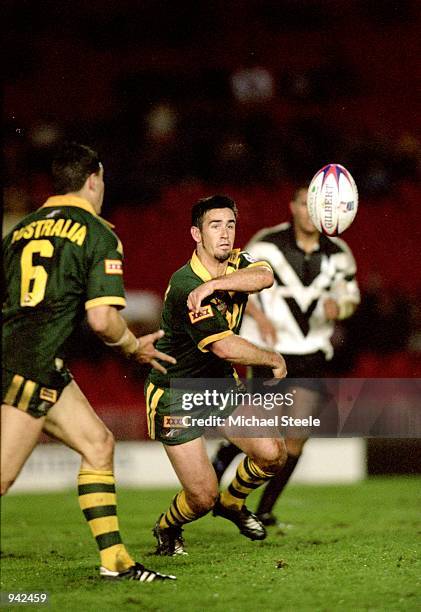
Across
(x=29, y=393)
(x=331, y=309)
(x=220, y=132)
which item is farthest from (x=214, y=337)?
(x=220, y=132)

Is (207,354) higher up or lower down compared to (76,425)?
higher up

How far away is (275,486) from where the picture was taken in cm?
614

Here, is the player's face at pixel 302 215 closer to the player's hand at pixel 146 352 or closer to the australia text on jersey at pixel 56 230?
the player's hand at pixel 146 352

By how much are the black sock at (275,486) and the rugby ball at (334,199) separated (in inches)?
54.8

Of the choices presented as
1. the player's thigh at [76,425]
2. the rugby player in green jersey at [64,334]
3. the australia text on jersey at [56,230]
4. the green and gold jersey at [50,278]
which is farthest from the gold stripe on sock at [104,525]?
the australia text on jersey at [56,230]

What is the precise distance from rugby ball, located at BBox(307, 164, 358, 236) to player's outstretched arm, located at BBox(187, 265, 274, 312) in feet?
2.56

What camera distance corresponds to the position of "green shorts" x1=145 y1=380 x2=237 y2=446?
5.07m

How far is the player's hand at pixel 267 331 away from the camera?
249 inches

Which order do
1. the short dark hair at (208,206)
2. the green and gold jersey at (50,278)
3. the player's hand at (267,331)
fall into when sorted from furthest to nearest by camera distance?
1. the player's hand at (267,331)
2. the short dark hair at (208,206)
3. the green and gold jersey at (50,278)

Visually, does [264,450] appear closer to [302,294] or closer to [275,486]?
[275,486]

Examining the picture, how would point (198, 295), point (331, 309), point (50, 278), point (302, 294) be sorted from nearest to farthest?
point (50, 278) < point (198, 295) < point (331, 309) < point (302, 294)

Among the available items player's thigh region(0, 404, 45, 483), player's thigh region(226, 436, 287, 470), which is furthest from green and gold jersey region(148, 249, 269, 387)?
player's thigh region(0, 404, 45, 483)

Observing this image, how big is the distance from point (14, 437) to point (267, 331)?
7.91 ft

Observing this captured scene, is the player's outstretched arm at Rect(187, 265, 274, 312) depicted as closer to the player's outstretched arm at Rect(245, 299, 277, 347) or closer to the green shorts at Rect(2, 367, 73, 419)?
the green shorts at Rect(2, 367, 73, 419)
